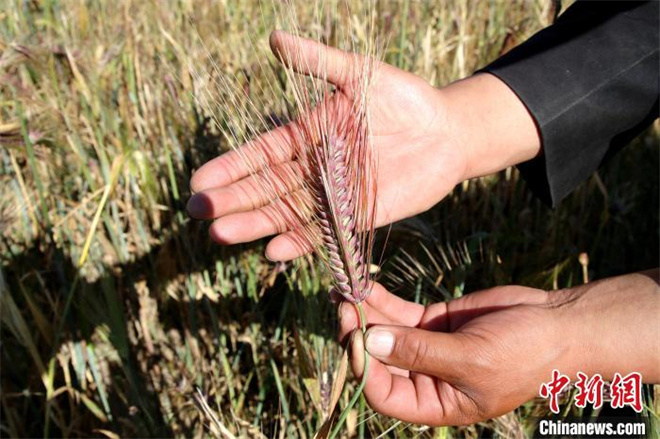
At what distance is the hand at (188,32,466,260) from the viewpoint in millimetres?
968

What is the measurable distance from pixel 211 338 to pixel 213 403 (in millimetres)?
136

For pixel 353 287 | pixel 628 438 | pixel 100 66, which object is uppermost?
pixel 100 66

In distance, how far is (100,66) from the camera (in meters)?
1.42

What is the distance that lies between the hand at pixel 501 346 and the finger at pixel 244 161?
0.24 meters

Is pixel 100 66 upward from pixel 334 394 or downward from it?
upward

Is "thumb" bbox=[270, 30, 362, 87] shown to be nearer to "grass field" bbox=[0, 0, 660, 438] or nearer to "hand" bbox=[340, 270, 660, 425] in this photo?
"grass field" bbox=[0, 0, 660, 438]

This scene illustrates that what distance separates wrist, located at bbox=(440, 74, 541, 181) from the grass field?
163mm

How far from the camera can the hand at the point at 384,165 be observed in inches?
38.1

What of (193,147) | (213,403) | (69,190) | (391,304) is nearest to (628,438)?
(391,304)

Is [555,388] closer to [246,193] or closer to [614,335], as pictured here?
[614,335]

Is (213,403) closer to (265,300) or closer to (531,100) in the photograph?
(265,300)

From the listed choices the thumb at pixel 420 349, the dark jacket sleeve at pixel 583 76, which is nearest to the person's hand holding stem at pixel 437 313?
the thumb at pixel 420 349

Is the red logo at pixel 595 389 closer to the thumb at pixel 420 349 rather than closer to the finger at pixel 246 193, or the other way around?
the thumb at pixel 420 349

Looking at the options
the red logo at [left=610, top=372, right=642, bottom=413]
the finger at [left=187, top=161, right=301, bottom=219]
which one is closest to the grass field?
the red logo at [left=610, top=372, right=642, bottom=413]
